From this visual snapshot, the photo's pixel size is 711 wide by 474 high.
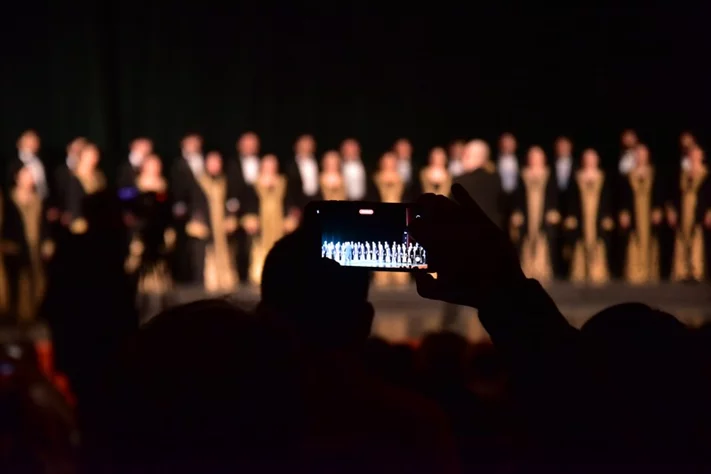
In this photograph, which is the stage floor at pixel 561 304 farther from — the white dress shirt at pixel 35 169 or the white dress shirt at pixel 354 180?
the white dress shirt at pixel 35 169

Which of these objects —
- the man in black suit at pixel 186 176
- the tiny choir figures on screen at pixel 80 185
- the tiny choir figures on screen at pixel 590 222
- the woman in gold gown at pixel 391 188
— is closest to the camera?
the tiny choir figures on screen at pixel 80 185

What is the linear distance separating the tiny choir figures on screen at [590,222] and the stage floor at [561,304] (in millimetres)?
545

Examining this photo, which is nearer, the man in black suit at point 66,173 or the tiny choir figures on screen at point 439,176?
the man in black suit at point 66,173

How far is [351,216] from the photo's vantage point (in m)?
1.36

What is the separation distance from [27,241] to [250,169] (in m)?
2.04

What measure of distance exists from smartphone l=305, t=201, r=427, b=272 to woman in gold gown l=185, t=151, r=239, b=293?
6.61 metres

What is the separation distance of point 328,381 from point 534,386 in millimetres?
608

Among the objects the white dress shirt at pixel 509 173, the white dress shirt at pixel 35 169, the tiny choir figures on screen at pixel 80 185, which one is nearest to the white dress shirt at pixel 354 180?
the white dress shirt at pixel 509 173

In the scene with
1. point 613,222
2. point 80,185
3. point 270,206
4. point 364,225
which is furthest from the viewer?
point 613,222

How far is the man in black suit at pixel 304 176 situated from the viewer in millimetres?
8227

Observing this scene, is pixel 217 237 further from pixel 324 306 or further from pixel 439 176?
pixel 324 306

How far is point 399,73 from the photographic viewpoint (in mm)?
9883

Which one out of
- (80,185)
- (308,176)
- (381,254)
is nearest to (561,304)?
(308,176)

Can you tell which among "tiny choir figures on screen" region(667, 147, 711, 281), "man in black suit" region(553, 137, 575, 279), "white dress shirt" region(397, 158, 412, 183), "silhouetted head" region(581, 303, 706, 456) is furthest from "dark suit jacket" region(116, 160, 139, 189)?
"silhouetted head" region(581, 303, 706, 456)
